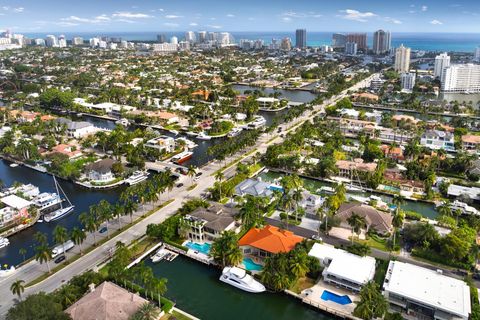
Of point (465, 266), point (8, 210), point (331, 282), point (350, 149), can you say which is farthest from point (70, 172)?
point (465, 266)

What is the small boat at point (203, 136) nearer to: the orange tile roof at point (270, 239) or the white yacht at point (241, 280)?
the orange tile roof at point (270, 239)

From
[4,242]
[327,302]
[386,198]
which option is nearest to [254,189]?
[386,198]

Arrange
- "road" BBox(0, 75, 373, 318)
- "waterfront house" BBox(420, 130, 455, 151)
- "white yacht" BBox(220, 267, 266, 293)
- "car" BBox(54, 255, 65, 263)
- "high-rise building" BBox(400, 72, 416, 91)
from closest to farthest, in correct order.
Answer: "road" BBox(0, 75, 373, 318) < "white yacht" BBox(220, 267, 266, 293) < "car" BBox(54, 255, 65, 263) < "waterfront house" BBox(420, 130, 455, 151) < "high-rise building" BBox(400, 72, 416, 91)

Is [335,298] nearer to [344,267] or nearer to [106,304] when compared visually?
[344,267]

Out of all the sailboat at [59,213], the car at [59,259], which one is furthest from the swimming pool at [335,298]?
the sailboat at [59,213]

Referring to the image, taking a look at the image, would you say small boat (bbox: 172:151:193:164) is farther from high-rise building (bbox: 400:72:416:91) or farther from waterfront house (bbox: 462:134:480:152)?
high-rise building (bbox: 400:72:416:91)

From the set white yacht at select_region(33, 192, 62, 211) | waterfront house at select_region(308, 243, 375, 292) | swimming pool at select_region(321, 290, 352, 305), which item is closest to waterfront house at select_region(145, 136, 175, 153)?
white yacht at select_region(33, 192, 62, 211)
